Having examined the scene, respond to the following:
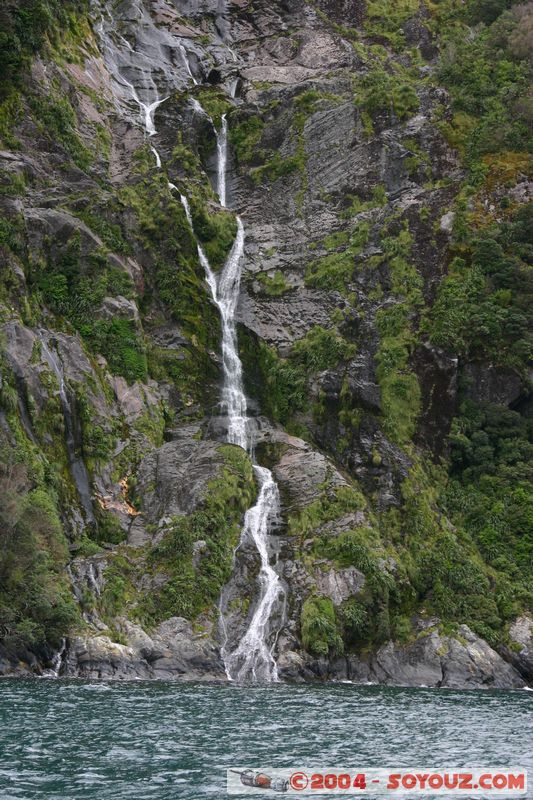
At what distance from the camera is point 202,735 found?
690 inches

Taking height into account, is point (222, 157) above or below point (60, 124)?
above

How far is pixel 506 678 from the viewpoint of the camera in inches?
1281

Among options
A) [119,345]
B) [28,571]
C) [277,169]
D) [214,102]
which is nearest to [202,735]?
[28,571]

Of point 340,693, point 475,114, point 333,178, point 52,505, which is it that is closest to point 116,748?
point 340,693

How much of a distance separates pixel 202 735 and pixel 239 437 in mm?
24857

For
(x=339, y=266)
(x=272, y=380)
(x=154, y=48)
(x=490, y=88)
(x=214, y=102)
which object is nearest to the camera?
(x=272, y=380)

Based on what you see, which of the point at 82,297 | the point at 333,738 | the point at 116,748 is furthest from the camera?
the point at 82,297

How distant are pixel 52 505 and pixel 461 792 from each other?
2163cm

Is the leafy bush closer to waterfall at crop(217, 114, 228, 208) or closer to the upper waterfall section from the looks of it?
waterfall at crop(217, 114, 228, 208)

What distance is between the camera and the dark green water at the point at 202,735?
13.8 metres

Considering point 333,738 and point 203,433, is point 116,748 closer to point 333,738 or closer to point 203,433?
point 333,738

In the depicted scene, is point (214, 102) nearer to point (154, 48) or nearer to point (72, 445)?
point (154, 48)

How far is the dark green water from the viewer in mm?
13812

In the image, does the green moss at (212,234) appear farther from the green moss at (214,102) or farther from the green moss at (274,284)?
the green moss at (214,102)
